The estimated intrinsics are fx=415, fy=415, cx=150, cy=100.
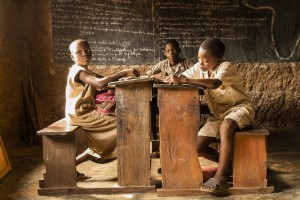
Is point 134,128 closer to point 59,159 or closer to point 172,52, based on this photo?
point 59,159

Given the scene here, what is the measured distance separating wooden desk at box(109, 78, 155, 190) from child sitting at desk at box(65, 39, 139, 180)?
293 millimetres

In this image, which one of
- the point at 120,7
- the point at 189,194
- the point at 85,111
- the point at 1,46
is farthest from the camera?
the point at 120,7

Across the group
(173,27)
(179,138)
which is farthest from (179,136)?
(173,27)

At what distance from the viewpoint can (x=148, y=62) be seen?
6.56 m

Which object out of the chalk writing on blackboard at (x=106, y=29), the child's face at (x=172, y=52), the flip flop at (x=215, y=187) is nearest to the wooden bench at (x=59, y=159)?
the flip flop at (x=215, y=187)

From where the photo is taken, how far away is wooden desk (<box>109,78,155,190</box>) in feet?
11.5

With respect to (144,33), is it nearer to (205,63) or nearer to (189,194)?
(205,63)

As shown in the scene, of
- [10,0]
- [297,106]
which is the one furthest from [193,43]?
[10,0]

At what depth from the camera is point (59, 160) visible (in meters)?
3.58

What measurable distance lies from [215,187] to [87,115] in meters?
1.33

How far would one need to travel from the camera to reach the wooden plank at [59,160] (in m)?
3.56

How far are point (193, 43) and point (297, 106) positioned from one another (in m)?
1.95

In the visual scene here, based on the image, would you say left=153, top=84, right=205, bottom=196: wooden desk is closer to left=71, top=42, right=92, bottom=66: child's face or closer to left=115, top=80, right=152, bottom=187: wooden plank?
left=115, top=80, right=152, bottom=187: wooden plank

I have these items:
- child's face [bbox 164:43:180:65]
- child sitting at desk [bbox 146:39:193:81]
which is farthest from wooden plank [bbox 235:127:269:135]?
child's face [bbox 164:43:180:65]
